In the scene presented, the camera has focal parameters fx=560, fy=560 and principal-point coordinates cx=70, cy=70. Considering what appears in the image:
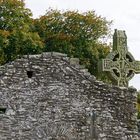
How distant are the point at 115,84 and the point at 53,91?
1712 millimetres

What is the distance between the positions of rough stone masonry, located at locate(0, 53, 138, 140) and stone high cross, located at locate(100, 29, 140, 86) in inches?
13.5

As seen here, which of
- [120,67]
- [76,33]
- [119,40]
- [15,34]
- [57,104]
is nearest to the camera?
[57,104]

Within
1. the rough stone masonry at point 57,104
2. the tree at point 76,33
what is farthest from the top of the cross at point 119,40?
the tree at point 76,33

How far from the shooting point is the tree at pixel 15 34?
33344mm

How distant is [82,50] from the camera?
38.1 meters

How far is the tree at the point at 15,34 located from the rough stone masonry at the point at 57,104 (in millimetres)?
19128

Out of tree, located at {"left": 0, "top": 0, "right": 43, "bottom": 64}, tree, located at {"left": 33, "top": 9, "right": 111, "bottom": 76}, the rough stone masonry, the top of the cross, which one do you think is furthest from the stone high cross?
tree, located at {"left": 33, "top": 9, "right": 111, "bottom": 76}

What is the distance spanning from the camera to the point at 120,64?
1423 centimetres

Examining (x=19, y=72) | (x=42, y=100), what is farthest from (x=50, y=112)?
(x=19, y=72)

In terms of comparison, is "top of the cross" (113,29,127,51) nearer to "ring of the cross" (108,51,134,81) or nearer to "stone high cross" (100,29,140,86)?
"stone high cross" (100,29,140,86)

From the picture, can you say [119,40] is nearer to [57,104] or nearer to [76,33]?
[57,104]

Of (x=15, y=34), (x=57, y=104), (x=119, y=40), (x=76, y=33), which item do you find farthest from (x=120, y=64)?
(x=76, y=33)

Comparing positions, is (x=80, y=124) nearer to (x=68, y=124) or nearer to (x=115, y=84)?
(x=68, y=124)

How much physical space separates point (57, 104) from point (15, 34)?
20.4 metres
